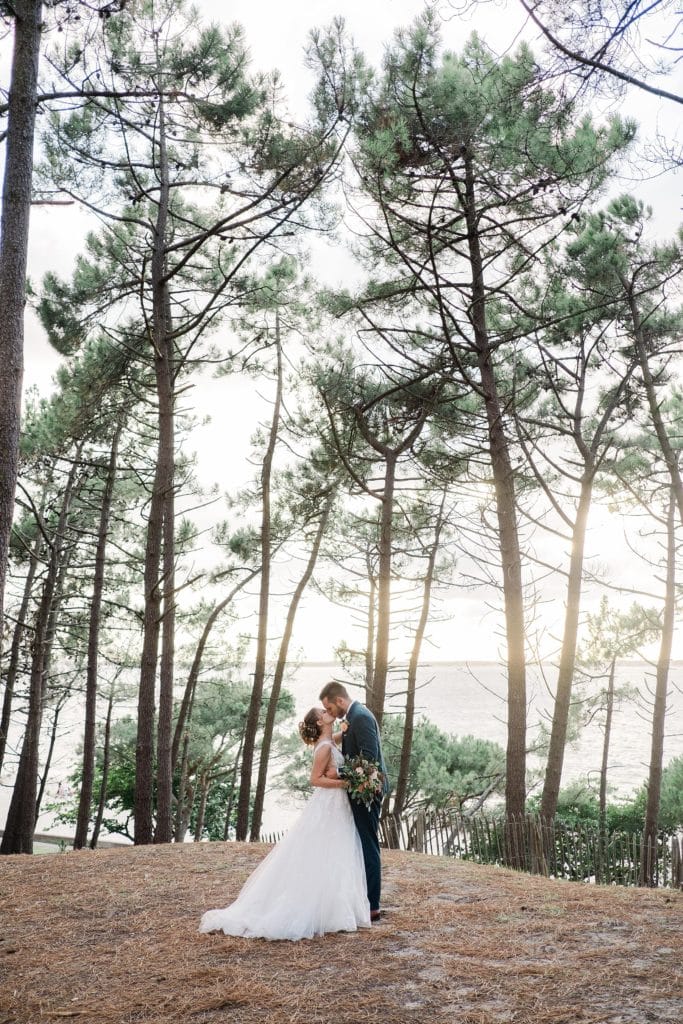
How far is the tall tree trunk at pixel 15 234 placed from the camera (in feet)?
16.4

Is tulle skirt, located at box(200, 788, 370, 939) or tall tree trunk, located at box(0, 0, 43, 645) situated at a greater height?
tall tree trunk, located at box(0, 0, 43, 645)

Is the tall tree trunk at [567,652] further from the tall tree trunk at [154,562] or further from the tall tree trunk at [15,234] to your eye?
the tall tree trunk at [15,234]

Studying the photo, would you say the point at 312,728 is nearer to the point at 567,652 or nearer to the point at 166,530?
the point at 166,530

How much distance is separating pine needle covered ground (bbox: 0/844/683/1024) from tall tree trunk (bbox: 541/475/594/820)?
5.85m

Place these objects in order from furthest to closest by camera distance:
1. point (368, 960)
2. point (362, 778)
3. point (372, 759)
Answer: point (372, 759), point (362, 778), point (368, 960)

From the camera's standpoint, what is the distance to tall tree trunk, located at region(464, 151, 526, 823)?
920 centimetres

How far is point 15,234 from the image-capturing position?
5.31 meters

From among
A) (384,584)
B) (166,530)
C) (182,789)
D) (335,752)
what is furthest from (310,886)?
(182,789)

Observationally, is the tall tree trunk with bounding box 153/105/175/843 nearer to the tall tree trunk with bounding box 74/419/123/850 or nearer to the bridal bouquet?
the tall tree trunk with bounding box 74/419/123/850

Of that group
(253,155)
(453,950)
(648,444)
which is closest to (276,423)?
(253,155)

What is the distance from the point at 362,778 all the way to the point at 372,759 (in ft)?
0.48

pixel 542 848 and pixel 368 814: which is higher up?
pixel 368 814

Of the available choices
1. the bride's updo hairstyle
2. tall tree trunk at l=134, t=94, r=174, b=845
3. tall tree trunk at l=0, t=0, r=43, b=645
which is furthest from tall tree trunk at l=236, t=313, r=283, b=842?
the bride's updo hairstyle

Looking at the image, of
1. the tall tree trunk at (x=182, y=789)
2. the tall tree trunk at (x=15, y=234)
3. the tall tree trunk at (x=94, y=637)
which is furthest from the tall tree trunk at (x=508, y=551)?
the tall tree trunk at (x=182, y=789)
